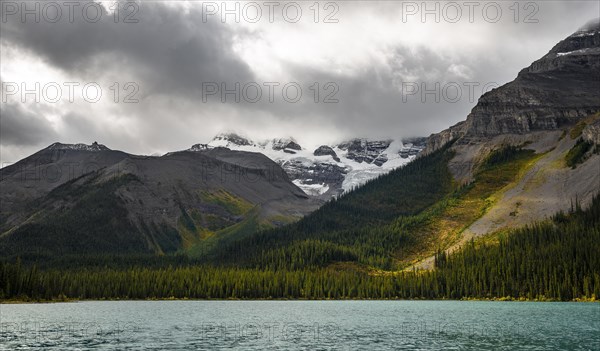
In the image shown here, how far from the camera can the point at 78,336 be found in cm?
8638

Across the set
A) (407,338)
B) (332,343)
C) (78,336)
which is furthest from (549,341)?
(78,336)

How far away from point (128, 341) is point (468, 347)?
45.1 metres

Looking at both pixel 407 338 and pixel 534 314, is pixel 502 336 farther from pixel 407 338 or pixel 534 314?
pixel 534 314

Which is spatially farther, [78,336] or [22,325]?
[22,325]

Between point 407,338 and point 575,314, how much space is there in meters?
57.8

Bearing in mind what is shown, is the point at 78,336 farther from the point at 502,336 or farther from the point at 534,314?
the point at 534,314

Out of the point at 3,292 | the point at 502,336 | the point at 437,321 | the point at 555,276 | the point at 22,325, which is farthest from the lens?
the point at 555,276


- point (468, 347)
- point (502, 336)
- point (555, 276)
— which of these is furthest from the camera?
point (555, 276)

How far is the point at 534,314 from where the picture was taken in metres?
126

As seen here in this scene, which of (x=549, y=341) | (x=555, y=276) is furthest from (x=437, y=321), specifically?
(x=555, y=276)

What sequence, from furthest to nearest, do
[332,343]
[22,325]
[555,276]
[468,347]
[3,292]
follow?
[555,276], [3,292], [22,325], [332,343], [468,347]

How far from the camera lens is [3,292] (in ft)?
575

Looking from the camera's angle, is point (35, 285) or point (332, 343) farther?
point (35, 285)

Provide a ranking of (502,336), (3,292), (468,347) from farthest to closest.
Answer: (3,292) < (502,336) < (468,347)
